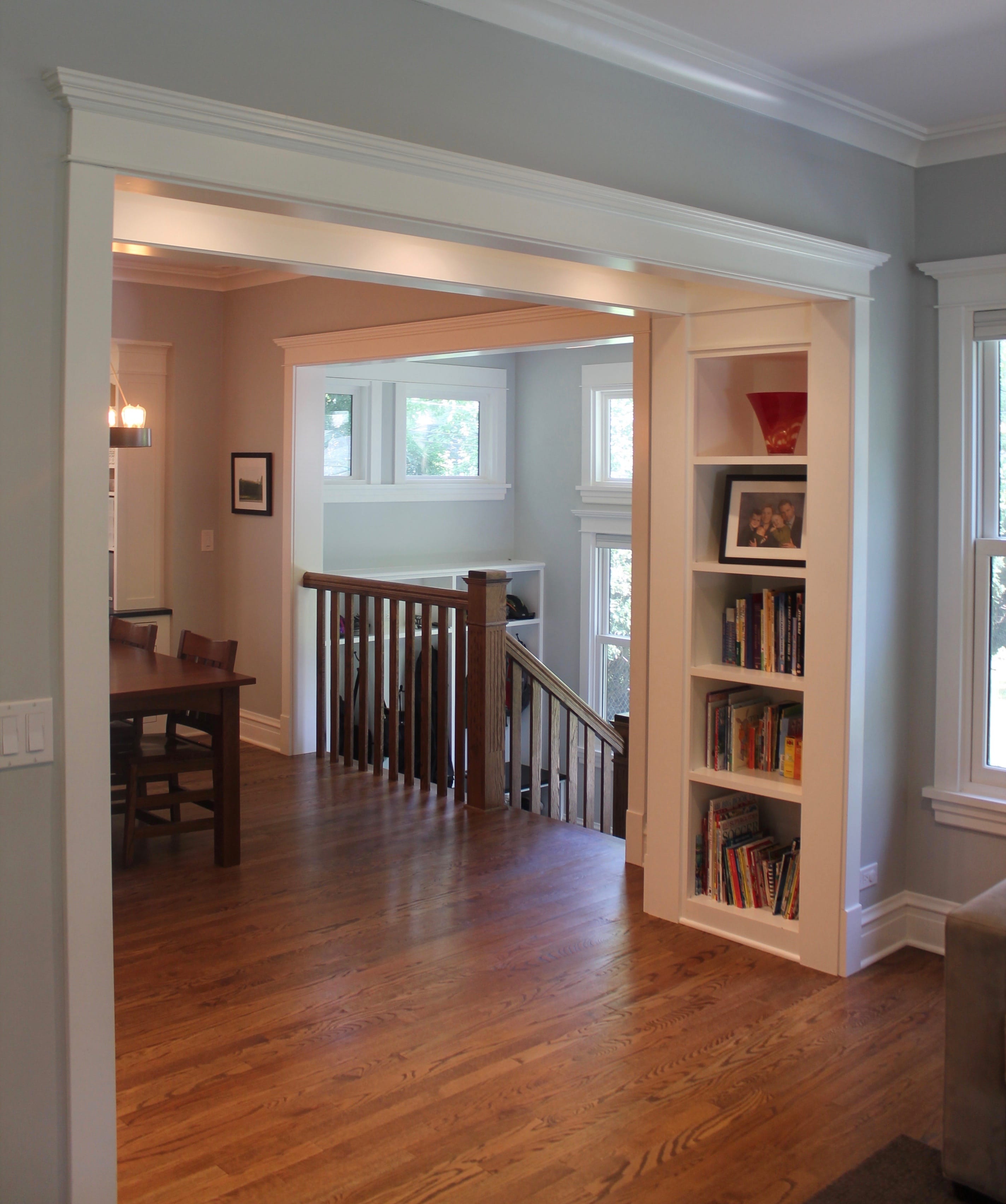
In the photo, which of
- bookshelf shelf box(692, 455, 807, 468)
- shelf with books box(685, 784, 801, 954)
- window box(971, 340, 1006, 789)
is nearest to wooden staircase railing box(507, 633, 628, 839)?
shelf with books box(685, 784, 801, 954)

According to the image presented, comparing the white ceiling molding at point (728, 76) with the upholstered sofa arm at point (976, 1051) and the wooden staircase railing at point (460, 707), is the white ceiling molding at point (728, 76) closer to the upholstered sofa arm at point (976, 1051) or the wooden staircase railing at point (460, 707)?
the upholstered sofa arm at point (976, 1051)

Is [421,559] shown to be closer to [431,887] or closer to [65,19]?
[431,887]

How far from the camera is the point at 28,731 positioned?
74.9 inches

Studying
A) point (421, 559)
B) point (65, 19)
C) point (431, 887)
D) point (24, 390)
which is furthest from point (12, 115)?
point (421, 559)

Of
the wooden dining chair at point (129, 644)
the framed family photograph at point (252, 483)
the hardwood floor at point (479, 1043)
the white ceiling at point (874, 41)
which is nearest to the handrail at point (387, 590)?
the framed family photograph at point (252, 483)

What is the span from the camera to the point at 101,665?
6.44 feet

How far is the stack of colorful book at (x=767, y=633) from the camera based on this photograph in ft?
12.4

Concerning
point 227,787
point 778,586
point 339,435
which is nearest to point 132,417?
point 227,787

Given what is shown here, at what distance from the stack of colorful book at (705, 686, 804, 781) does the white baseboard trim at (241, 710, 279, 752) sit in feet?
10.6

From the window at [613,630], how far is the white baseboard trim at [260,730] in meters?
2.57

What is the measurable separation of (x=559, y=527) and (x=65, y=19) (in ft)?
21.7

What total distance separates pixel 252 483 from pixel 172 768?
2343 mm

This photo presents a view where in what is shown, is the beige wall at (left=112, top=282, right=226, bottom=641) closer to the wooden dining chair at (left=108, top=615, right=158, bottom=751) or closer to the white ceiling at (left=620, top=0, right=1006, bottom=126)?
the wooden dining chair at (left=108, top=615, right=158, bottom=751)

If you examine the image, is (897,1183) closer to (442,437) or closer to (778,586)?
(778,586)
